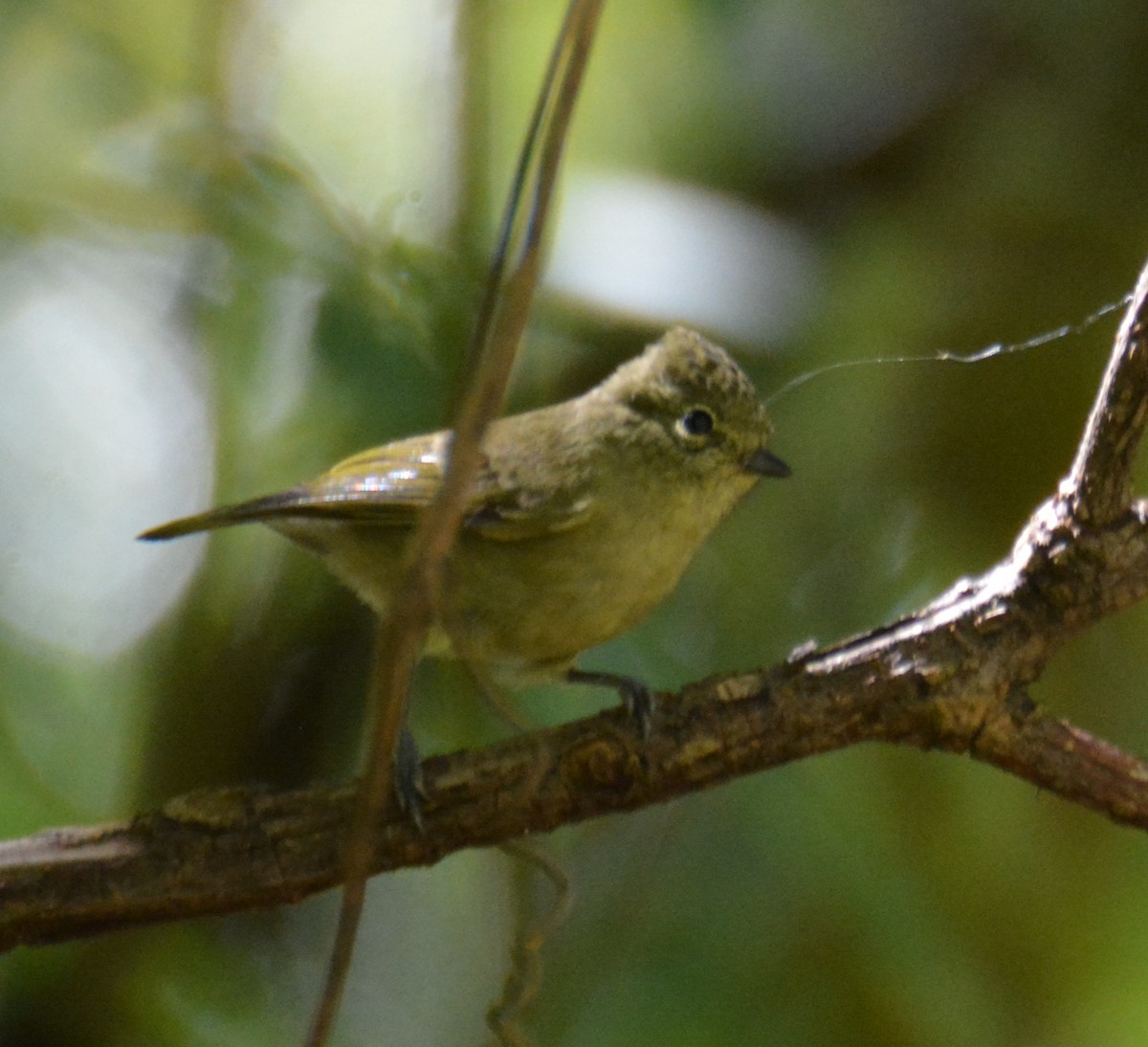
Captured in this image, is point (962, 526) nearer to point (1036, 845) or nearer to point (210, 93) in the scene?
point (1036, 845)

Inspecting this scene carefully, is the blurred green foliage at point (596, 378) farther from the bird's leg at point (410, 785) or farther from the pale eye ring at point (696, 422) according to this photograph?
the bird's leg at point (410, 785)

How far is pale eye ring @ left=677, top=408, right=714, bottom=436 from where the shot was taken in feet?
6.28

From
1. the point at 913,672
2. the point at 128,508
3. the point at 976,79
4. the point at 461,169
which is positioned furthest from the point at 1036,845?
the point at 128,508

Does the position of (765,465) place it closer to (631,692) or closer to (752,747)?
(631,692)

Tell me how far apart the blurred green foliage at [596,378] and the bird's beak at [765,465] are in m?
0.45

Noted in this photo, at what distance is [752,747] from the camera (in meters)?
1.50

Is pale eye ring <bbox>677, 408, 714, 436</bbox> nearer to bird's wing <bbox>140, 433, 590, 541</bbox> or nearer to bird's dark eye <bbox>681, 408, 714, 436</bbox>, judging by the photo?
bird's dark eye <bbox>681, 408, 714, 436</bbox>

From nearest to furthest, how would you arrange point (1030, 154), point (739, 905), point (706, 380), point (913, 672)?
point (913, 672), point (706, 380), point (739, 905), point (1030, 154)

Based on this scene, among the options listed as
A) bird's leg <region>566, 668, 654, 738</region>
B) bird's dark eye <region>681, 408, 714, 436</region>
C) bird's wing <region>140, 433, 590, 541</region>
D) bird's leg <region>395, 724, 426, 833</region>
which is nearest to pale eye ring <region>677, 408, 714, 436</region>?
bird's dark eye <region>681, 408, 714, 436</region>

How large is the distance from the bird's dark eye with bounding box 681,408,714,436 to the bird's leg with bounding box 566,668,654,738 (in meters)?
0.41

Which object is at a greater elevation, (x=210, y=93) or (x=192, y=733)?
(x=210, y=93)

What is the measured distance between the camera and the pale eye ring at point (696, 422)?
191 centimetres

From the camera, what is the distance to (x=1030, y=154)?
7.94 ft

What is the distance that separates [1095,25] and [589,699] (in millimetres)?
1677
